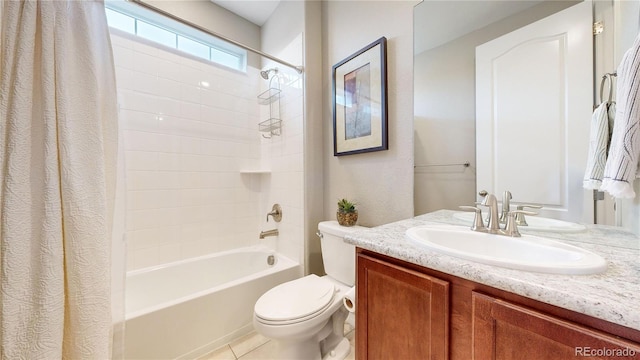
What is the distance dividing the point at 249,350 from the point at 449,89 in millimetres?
1903

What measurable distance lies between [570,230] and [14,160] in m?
1.82

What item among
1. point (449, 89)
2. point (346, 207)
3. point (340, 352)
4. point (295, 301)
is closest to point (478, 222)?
point (449, 89)

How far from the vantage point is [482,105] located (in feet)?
3.33

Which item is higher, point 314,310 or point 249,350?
point 314,310

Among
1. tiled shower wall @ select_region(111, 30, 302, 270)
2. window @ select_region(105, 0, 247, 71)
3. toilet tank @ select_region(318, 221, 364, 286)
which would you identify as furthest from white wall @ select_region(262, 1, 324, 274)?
window @ select_region(105, 0, 247, 71)

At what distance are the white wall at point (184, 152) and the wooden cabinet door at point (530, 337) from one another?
1999 millimetres

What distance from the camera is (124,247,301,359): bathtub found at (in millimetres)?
1198

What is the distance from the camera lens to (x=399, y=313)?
2.28 ft

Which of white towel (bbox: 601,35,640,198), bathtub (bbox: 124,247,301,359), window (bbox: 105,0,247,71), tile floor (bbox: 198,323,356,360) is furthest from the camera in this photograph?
window (bbox: 105,0,247,71)

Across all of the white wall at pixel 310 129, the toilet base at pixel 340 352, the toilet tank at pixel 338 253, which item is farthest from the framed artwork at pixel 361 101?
the toilet base at pixel 340 352

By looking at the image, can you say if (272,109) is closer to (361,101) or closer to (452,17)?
(361,101)

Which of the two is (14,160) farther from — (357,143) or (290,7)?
(290,7)

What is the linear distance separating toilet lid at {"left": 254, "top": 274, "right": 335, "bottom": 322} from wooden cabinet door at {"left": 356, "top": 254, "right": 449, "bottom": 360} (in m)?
0.36

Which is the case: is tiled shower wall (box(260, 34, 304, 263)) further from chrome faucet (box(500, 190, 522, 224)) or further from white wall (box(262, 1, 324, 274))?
chrome faucet (box(500, 190, 522, 224))
